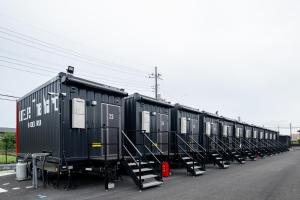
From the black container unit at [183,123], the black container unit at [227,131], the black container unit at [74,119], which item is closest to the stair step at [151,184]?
Answer: the black container unit at [74,119]

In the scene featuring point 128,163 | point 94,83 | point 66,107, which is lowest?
point 128,163

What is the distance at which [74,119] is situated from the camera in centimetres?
882

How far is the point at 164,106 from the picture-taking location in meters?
13.7

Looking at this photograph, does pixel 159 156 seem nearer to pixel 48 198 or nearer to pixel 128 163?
pixel 128 163

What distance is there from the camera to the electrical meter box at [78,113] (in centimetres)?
883

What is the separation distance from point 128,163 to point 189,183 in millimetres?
2391

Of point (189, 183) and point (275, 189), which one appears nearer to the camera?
point (275, 189)

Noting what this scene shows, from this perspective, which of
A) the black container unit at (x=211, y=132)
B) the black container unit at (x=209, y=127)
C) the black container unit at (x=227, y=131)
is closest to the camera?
the black container unit at (x=211, y=132)

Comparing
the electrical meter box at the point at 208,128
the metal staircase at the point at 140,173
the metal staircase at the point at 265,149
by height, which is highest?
the electrical meter box at the point at 208,128

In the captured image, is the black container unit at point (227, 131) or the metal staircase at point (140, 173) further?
the black container unit at point (227, 131)

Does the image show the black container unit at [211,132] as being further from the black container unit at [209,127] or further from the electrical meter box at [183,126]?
the electrical meter box at [183,126]

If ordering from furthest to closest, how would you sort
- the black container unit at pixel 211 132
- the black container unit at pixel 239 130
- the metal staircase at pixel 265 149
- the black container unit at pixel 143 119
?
the metal staircase at pixel 265 149 < the black container unit at pixel 239 130 < the black container unit at pixel 211 132 < the black container unit at pixel 143 119

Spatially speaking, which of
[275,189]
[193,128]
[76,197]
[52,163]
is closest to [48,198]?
[76,197]

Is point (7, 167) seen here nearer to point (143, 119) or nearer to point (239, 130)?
point (143, 119)
